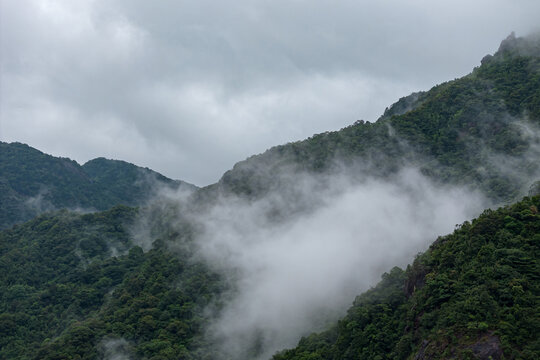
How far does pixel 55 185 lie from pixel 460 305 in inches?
4244

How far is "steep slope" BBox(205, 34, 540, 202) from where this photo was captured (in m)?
70.9

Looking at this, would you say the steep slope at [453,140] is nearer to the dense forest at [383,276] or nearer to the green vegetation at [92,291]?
the dense forest at [383,276]

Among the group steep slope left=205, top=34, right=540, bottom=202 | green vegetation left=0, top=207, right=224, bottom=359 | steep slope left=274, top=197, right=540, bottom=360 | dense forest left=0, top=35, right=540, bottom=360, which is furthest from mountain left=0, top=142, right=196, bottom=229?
steep slope left=274, top=197, right=540, bottom=360

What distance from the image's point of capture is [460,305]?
36844 millimetres

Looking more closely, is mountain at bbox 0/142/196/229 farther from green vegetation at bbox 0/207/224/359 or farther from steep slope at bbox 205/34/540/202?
steep slope at bbox 205/34/540/202

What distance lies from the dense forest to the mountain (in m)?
6.36

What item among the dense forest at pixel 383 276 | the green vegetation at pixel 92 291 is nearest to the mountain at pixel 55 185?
the dense forest at pixel 383 276

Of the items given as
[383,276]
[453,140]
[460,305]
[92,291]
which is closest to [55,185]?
[92,291]

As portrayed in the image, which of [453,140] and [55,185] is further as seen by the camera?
[55,185]

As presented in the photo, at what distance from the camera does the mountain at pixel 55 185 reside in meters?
118

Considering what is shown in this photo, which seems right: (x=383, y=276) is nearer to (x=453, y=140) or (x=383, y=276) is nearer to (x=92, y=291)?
(x=453, y=140)

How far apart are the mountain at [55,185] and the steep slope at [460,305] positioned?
86319 mm

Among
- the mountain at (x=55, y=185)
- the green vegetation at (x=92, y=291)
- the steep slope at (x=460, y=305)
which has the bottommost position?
the steep slope at (x=460, y=305)

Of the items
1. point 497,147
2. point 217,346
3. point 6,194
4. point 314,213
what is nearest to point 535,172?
point 497,147
